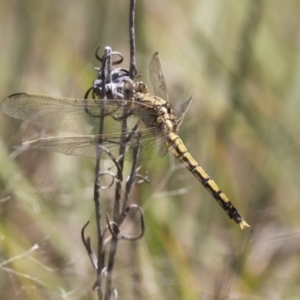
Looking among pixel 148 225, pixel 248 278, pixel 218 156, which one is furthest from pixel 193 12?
pixel 248 278

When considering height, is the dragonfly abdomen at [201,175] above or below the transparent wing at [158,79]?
below

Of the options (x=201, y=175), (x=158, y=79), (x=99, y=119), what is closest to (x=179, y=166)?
(x=201, y=175)

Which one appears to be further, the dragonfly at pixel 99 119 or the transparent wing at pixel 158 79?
the transparent wing at pixel 158 79

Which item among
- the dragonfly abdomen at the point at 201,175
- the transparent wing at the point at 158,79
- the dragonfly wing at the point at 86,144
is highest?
the transparent wing at the point at 158,79

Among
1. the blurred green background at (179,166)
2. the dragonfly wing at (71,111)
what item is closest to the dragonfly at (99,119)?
the dragonfly wing at (71,111)

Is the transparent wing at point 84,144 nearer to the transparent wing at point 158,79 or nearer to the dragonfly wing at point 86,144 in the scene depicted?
the dragonfly wing at point 86,144

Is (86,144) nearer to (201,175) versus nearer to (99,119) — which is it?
(99,119)

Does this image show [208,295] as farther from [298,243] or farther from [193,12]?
[193,12]
